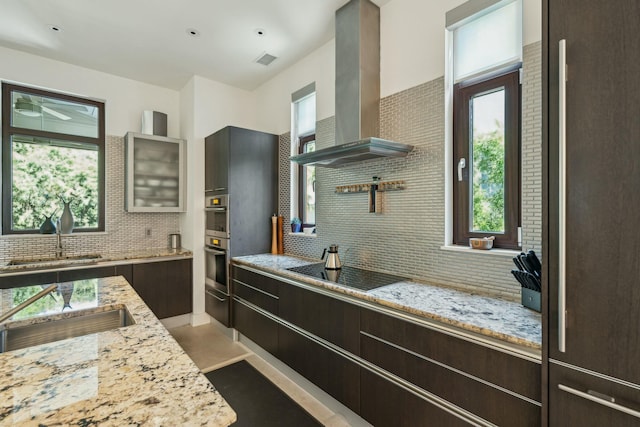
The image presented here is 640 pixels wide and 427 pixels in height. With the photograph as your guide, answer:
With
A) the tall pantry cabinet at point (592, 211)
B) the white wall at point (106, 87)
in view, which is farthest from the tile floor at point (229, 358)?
the white wall at point (106, 87)

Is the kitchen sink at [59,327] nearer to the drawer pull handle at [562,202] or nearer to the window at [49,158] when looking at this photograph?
the drawer pull handle at [562,202]

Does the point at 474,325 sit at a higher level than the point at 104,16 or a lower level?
lower

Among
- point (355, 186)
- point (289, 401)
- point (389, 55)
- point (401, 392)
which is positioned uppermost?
point (389, 55)

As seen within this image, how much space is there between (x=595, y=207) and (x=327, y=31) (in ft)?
8.59

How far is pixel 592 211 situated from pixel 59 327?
6.81 feet

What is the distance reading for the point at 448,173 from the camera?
Result: 81.7 inches

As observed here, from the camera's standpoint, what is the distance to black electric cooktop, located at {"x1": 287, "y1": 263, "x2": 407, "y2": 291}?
2045 mm

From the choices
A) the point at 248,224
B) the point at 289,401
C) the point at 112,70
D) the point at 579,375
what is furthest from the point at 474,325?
the point at 112,70

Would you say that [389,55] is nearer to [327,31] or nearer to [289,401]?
[327,31]

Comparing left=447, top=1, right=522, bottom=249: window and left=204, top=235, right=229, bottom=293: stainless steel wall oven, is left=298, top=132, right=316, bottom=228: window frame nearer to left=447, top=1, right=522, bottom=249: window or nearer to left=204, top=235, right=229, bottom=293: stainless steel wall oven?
left=204, top=235, right=229, bottom=293: stainless steel wall oven

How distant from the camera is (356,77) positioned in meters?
2.40

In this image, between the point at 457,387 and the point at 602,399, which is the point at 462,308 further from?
the point at 602,399

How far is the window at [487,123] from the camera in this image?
1820 millimetres

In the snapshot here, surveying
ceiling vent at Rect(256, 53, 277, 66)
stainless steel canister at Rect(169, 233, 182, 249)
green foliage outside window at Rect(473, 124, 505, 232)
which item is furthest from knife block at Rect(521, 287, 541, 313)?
stainless steel canister at Rect(169, 233, 182, 249)
